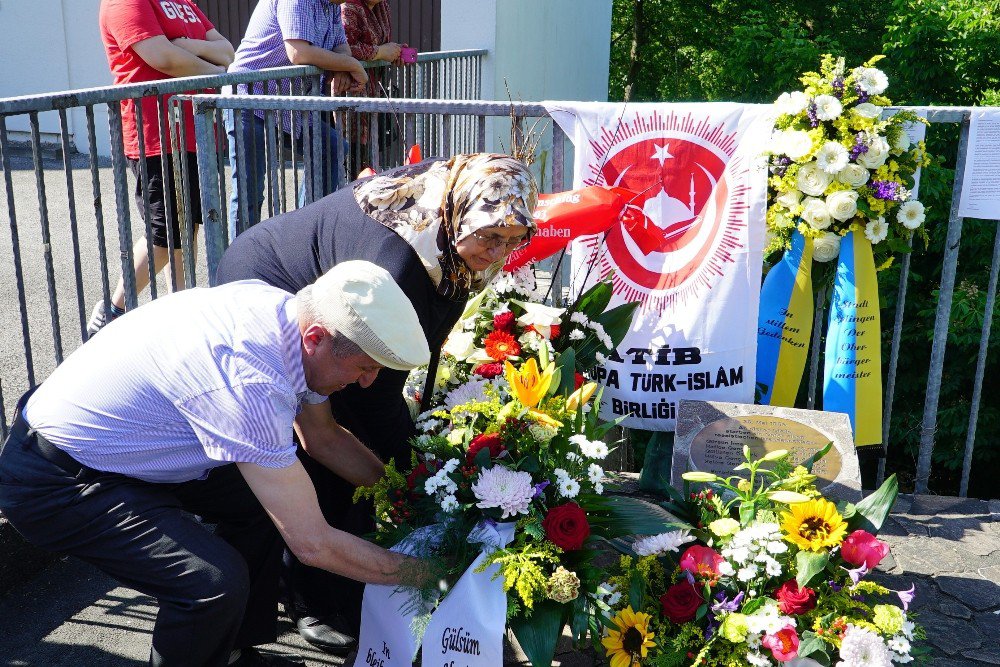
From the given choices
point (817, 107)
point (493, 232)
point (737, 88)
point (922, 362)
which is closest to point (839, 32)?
point (737, 88)

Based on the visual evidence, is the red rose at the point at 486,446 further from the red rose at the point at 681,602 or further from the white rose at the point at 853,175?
the white rose at the point at 853,175

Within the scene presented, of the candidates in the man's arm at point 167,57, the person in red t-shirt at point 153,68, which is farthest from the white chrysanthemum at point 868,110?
the man's arm at point 167,57

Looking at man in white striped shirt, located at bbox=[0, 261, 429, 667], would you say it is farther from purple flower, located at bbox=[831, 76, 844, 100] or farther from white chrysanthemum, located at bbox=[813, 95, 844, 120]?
purple flower, located at bbox=[831, 76, 844, 100]

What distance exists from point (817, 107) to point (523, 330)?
1464 mm

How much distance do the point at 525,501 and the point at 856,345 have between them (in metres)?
1.98

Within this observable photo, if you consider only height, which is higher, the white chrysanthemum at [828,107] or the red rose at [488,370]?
the white chrysanthemum at [828,107]

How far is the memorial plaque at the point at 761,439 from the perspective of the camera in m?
3.34

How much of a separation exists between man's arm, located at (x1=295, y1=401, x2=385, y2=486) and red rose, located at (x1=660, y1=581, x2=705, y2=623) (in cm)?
93

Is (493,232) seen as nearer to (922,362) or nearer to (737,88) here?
(922,362)

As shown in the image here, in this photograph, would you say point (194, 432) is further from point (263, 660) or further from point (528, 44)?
point (528, 44)

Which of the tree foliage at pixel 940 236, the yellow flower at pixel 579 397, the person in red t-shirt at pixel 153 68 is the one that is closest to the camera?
the yellow flower at pixel 579 397

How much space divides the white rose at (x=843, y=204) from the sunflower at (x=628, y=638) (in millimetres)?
1892

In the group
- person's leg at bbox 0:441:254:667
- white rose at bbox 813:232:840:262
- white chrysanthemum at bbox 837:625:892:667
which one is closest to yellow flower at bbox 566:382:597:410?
white chrysanthemum at bbox 837:625:892:667

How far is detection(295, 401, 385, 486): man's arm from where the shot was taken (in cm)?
278
